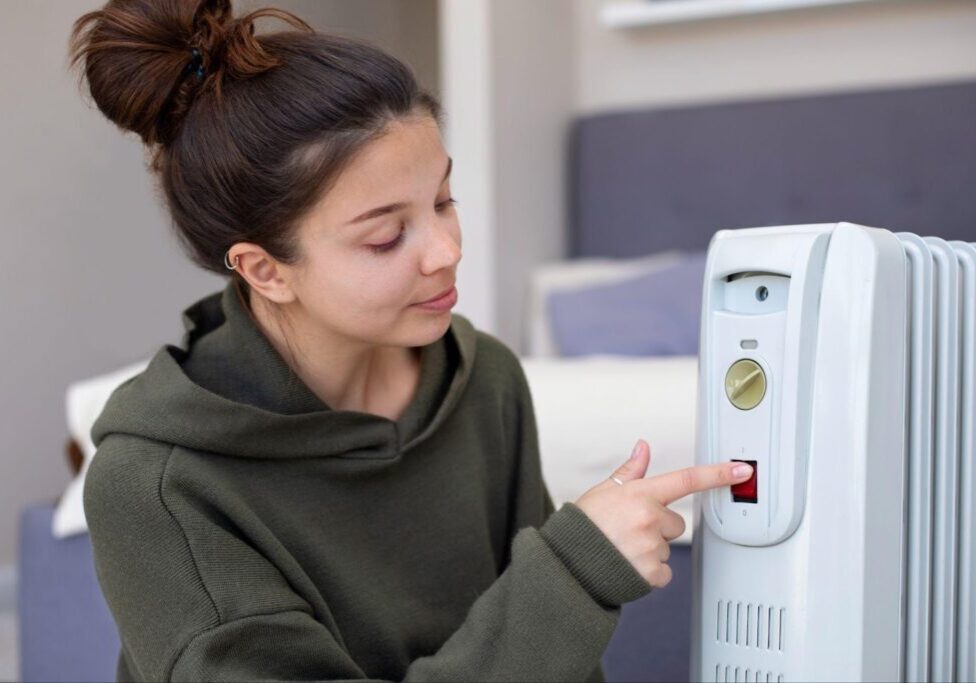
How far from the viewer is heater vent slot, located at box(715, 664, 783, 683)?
32.3 inches

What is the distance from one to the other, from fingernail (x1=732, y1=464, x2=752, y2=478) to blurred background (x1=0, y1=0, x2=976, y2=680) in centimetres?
74

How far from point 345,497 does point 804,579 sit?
0.48 meters

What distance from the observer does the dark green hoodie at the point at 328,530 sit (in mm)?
926

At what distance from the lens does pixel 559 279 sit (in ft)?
9.11

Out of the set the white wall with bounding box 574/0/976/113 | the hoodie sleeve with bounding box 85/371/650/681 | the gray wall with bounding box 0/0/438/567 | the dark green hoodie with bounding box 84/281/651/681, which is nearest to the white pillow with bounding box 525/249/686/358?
the white wall with bounding box 574/0/976/113

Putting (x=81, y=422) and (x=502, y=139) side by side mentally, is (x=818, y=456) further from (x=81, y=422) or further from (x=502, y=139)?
(x=502, y=139)

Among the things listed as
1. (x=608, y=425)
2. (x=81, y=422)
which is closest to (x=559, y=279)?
(x=608, y=425)

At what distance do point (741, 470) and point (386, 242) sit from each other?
374 millimetres

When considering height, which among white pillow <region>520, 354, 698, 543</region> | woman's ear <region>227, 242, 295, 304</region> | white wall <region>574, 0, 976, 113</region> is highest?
white wall <region>574, 0, 976, 113</region>

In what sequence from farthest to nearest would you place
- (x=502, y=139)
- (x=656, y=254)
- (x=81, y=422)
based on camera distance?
(x=656, y=254)
(x=502, y=139)
(x=81, y=422)

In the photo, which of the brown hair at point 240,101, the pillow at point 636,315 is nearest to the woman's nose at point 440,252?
the brown hair at point 240,101

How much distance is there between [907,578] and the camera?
34.0 inches

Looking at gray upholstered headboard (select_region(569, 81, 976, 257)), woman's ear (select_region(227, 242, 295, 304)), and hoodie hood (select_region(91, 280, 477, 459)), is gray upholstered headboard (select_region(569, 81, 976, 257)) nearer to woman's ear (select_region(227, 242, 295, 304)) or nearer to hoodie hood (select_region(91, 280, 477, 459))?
Answer: hoodie hood (select_region(91, 280, 477, 459))

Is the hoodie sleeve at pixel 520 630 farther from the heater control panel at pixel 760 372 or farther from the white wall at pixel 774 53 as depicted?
the white wall at pixel 774 53
